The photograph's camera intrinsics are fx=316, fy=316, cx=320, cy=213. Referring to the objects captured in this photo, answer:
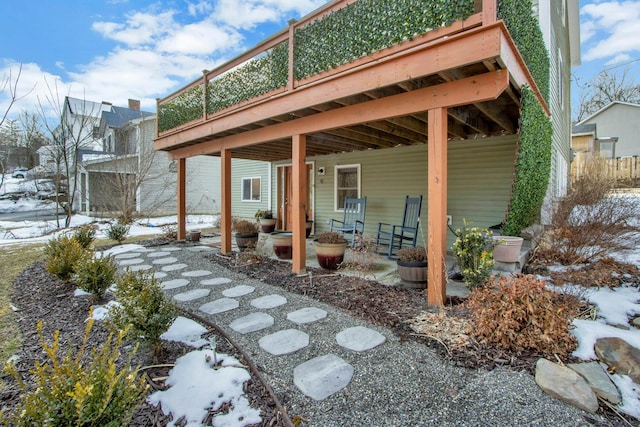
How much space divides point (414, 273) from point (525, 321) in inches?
55.0

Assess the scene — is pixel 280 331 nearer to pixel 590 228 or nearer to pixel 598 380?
pixel 598 380

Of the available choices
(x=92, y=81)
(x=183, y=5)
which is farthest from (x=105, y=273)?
(x=92, y=81)

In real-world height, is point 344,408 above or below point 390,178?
below

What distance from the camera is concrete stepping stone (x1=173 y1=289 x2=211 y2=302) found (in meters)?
3.50

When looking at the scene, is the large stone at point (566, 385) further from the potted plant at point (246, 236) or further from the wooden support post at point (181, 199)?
the wooden support post at point (181, 199)

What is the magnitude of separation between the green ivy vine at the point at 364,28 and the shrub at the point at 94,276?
3.12m

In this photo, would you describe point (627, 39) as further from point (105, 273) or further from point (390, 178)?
point (105, 273)

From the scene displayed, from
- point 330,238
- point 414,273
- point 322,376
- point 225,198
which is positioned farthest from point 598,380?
point 225,198

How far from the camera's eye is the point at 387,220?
6840 mm

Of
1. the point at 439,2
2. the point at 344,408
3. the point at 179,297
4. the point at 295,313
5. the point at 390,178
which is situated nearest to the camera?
the point at 344,408

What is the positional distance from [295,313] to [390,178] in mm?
4442

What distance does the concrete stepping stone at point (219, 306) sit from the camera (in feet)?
10.3

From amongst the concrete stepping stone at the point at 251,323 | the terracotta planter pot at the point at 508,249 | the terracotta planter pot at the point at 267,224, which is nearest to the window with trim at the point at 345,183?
the terracotta planter pot at the point at 267,224

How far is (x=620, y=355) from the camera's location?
1977 millimetres
